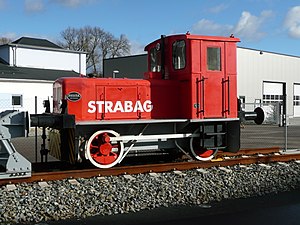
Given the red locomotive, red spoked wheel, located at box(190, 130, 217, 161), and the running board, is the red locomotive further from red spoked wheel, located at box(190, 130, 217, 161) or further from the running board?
the running board

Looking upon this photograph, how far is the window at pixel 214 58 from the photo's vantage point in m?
9.98

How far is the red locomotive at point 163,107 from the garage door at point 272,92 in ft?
107

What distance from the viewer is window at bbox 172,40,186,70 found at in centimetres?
995

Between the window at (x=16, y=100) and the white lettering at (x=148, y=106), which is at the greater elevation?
the window at (x=16, y=100)

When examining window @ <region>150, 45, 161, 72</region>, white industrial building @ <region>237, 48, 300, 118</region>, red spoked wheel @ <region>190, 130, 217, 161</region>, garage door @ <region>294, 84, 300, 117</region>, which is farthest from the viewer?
garage door @ <region>294, 84, 300, 117</region>

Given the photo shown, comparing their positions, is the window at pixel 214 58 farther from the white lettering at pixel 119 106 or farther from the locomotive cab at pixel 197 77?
the white lettering at pixel 119 106

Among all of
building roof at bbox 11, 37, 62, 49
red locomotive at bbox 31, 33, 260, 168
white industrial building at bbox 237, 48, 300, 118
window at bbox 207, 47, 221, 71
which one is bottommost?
red locomotive at bbox 31, 33, 260, 168

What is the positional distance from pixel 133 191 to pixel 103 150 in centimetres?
211

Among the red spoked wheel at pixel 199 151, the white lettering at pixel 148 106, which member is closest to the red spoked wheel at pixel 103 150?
the white lettering at pixel 148 106

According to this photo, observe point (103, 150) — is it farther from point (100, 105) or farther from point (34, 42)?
point (34, 42)

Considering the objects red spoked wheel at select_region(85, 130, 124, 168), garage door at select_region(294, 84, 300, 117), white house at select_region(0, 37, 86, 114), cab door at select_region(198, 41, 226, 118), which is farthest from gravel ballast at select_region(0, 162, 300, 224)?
garage door at select_region(294, 84, 300, 117)

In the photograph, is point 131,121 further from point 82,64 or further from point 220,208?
point 82,64

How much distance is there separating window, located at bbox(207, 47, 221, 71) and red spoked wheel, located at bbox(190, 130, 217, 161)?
1625 mm

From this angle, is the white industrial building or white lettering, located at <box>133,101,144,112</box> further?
the white industrial building
